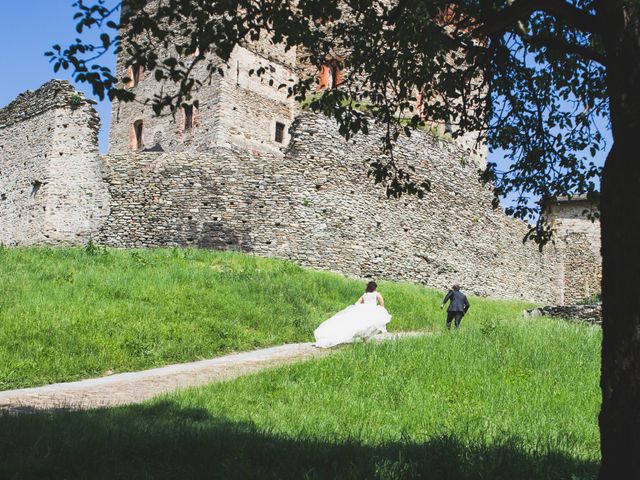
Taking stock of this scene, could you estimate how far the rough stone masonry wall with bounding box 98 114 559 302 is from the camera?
22203 mm

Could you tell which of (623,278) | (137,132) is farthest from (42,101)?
(623,278)

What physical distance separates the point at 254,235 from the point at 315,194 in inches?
109

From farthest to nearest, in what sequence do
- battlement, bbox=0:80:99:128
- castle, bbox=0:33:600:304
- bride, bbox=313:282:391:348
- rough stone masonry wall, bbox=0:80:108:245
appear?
battlement, bbox=0:80:99:128 < rough stone masonry wall, bbox=0:80:108:245 < castle, bbox=0:33:600:304 < bride, bbox=313:282:391:348

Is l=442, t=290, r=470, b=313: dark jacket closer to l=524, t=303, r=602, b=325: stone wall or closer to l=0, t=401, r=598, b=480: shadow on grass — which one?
l=524, t=303, r=602, b=325: stone wall

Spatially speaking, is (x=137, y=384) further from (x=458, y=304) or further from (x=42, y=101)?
(x=42, y=101)

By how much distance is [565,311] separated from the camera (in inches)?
745

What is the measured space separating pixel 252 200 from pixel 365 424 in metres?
16.0

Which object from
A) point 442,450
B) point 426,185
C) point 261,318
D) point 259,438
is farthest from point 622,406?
point 261,318

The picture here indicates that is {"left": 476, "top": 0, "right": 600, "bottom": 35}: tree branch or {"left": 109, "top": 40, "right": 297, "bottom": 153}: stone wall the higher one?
{"left": 109, "top": 40, "right": 297, "bottom": 153}: stone wall

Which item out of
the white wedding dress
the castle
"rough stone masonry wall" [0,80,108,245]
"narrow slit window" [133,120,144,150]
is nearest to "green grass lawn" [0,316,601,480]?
the white wedding dress

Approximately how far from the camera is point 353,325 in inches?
553

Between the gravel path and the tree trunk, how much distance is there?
6.20 metres

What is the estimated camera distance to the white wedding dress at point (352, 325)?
1378 centimetres

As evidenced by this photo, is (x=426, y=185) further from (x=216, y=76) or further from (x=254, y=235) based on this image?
(x=216, y=76)
